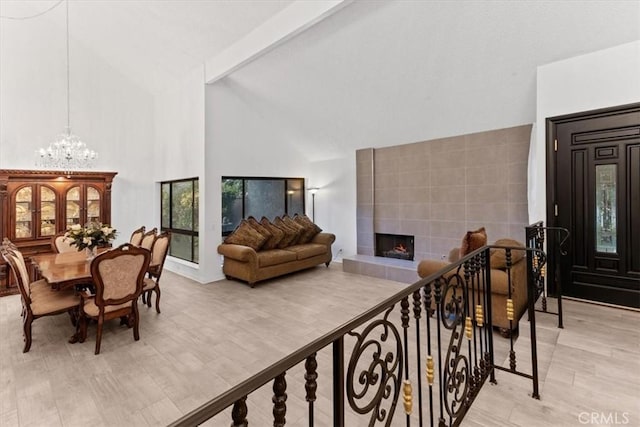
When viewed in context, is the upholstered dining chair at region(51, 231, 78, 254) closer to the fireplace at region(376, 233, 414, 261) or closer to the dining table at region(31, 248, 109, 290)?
the dining table at region(31, 248, 109, 290)

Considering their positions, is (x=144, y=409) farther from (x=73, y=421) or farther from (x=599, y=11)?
(x=599, y=11)

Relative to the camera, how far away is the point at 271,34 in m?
4.11

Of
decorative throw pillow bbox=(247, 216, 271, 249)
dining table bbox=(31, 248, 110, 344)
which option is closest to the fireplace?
decorative throw pillow bbox=(247, 216, 271, 249)

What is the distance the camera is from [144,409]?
2.23 m

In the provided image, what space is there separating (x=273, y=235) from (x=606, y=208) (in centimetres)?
477

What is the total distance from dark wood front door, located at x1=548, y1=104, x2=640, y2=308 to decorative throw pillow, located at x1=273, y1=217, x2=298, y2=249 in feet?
13.9

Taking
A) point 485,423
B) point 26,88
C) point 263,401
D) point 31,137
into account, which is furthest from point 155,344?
point 26,88

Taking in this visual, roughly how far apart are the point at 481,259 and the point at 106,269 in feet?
10.9

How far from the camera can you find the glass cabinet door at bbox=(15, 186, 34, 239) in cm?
509

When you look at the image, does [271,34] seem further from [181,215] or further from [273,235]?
[181,215]

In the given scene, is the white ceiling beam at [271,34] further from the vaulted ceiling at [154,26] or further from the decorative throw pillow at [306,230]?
the decorative throw pillow at [306,230]

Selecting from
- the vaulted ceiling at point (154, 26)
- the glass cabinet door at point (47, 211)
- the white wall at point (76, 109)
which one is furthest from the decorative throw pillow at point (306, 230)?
the glass cabinet door at point (47, 211)

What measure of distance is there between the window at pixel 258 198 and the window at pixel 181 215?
57cm

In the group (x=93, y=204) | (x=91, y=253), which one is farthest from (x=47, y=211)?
(x=91, y=253)
